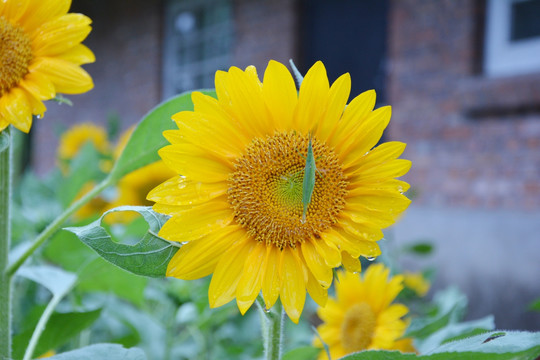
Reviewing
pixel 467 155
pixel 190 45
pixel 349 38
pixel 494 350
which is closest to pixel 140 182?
pixel 494 350

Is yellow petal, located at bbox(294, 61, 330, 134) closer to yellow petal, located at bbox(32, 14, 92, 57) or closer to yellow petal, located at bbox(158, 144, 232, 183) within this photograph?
yellow petal, located at bbox(158, 144, 232, 183)

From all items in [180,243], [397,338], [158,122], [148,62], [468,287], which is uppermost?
[148,62]

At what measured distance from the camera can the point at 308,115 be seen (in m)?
0.46

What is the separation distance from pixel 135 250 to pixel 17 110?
16 cm

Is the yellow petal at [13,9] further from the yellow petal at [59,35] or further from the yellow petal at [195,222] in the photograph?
the yellow petal at [195,222]

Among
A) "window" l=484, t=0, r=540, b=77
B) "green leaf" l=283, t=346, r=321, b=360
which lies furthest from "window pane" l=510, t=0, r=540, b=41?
"green leaf" l=283, t=346, r=321, b=360

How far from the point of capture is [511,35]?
3145mm

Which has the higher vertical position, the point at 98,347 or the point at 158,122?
the point at 158,122

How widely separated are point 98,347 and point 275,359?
0.48 feet

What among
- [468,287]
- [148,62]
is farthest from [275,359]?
[148,62]

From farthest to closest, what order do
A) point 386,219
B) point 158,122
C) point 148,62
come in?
point 148,62, point 158,122, point 386,219

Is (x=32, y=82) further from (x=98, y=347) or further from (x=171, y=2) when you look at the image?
(x=171, y=2)

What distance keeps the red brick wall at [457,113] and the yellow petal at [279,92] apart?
266 cm

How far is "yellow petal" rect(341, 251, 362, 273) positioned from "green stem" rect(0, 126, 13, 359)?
0.30 meters
